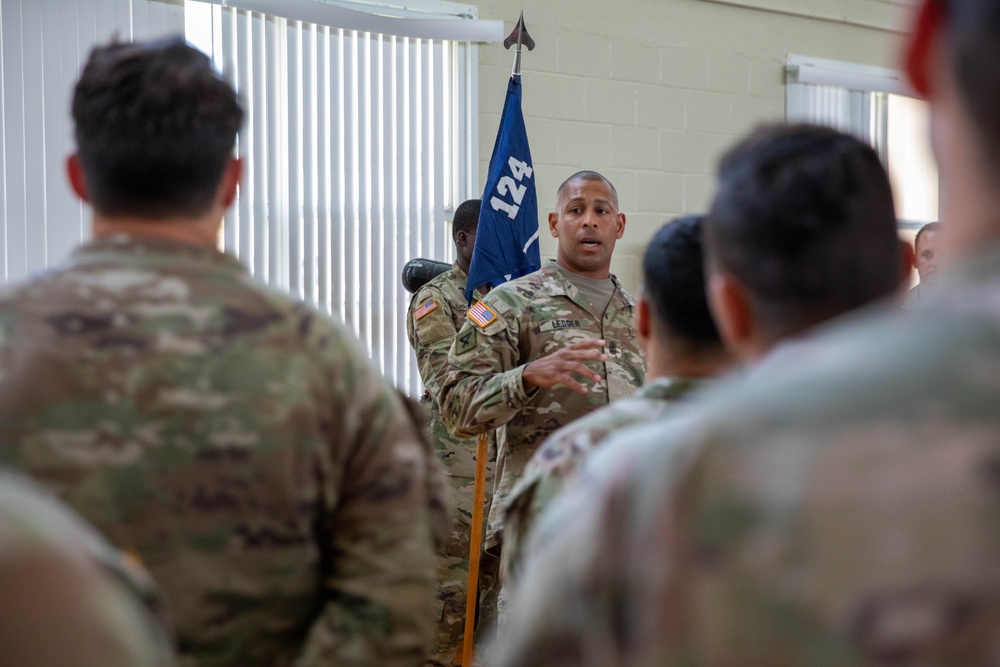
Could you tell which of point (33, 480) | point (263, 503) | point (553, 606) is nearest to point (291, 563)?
point (263, 503)

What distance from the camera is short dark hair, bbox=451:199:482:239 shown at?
13.4ft

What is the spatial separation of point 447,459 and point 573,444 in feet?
7.87

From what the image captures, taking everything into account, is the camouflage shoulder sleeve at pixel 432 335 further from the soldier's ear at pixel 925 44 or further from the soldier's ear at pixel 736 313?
the soldier's ear at pixel 925 44

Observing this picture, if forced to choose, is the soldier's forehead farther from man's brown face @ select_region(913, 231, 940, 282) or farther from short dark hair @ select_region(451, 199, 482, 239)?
man's brown face @ select_region(913, 231, 940, 282)

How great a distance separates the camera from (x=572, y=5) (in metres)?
4.84

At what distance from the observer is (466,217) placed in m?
4.11

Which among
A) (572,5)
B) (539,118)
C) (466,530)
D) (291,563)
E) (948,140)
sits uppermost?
(572,5)

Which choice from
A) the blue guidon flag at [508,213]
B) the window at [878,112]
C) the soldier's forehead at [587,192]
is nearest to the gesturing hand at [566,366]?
the soldier's forehead at [587,192]

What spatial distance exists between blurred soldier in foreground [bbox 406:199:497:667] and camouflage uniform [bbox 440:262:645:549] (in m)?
0.55

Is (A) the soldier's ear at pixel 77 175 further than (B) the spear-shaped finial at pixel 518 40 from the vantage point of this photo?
No

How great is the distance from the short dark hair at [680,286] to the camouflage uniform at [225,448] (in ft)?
1.14

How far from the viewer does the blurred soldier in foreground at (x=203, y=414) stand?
3.48 ft

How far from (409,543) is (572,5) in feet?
13.4

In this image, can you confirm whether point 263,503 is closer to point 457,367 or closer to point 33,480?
point 33,480
